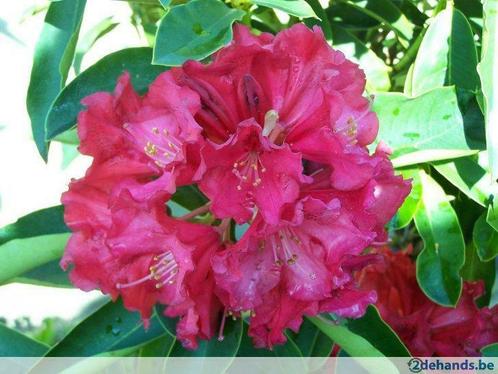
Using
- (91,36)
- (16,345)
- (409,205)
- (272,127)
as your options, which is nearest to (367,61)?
(409,205)

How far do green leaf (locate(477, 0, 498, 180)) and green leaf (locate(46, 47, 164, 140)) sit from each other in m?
0.32

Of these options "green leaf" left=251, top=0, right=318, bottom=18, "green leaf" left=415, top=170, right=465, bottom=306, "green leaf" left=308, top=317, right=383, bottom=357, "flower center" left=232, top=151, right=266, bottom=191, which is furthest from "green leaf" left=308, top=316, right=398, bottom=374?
"green leaf" left=251, top=0, right=318, bottom=18

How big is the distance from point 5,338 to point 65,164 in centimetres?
40

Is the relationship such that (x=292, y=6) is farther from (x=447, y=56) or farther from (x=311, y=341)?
(x=311, y=341)

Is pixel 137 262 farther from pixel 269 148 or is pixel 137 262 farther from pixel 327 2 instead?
pixel 327 2

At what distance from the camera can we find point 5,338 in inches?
38.5

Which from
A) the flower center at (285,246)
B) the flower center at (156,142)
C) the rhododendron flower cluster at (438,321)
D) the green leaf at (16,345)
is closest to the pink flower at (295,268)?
the flower center at (285,246)

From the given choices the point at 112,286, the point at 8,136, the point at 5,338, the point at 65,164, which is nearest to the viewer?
the point at 112,286

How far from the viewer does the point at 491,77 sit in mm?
734

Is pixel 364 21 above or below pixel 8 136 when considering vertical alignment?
above

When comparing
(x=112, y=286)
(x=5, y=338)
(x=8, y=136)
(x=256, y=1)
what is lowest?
(x=8, y=136)

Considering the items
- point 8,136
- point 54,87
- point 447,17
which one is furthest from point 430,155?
point 8,136

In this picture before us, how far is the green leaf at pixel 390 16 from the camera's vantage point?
995 mm

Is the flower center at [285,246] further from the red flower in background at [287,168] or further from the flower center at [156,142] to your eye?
the flower center at [156,142]
